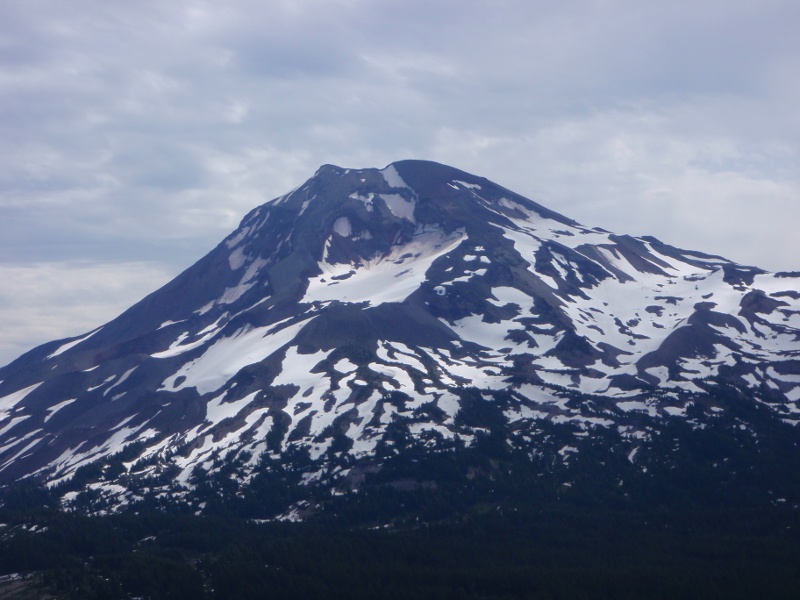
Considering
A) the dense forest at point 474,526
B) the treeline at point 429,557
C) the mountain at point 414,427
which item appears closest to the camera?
the treeline at point 429,557

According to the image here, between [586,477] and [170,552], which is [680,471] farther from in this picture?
[170,552]

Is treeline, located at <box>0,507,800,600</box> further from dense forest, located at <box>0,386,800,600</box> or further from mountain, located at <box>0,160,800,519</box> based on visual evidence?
mountain, located at <box>0,160,800,519</box>

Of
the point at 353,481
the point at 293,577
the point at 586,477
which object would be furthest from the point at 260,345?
the point at 293,577

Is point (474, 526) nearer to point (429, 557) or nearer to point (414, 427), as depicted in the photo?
point (429, 557)

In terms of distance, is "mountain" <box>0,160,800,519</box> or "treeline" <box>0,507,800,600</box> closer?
"treeline" <box>0,507,800,600</box>

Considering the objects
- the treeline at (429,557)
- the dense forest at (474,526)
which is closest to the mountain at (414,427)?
the dense forest at (474,526)

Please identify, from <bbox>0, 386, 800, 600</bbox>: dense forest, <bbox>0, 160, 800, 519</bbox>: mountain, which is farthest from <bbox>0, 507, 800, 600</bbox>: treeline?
<bbox>0, 160, 800, 519</bbox>: mountain

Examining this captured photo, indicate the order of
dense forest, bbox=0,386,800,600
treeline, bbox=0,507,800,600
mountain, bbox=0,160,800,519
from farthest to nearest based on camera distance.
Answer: mountain, bbox=0,160,800,519, dense forest, bbox=0,386,800,600, treeline, bbox=0,507,800,600

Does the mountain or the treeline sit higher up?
the mountain

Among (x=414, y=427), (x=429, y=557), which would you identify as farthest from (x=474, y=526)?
(x=414, y=427)

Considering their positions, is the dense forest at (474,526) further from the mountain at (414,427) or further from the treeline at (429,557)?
the mountain at (414,427)

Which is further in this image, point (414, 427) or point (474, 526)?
point (414, 427)

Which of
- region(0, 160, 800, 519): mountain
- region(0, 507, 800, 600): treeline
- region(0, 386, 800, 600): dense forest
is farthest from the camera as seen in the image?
region(0, 160, 800, 519): mountain
